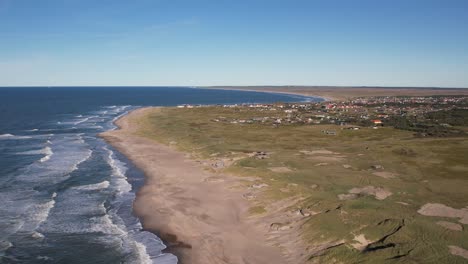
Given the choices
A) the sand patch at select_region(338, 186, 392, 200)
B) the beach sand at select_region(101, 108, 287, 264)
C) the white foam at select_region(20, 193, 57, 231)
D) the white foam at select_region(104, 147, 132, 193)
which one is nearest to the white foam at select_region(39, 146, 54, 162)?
the white foam at select_region(104, 147, 132, 193)

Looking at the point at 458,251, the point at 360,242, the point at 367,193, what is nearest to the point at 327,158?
the point at 367,193

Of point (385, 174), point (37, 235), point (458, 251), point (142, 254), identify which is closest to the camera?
point (458, 251)

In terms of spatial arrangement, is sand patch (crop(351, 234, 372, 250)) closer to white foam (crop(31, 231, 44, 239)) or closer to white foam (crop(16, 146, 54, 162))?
white foam (crop(31, 231, 44, 239))

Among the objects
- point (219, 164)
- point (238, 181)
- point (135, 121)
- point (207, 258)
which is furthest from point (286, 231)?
point (135, 121)

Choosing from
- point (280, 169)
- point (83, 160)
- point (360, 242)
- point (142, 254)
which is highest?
point (280, 169)

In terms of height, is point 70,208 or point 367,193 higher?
point 367,193

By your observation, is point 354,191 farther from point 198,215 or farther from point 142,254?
point 142,254
